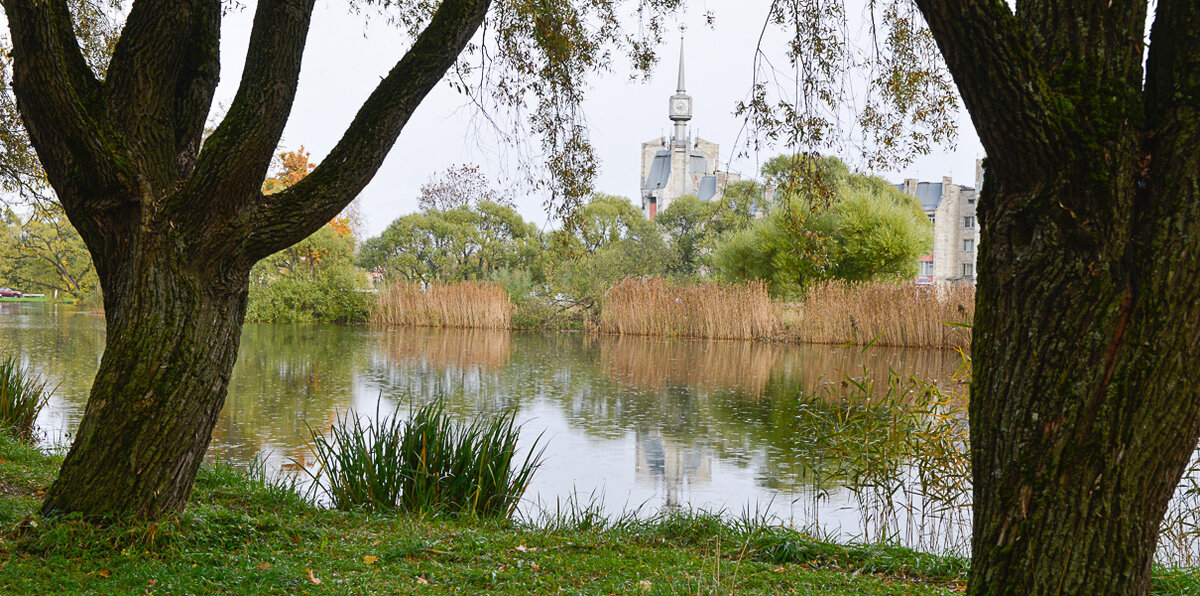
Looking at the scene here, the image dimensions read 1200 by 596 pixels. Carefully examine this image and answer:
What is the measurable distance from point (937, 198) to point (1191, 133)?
166ft

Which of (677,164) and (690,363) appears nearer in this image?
(690,363)

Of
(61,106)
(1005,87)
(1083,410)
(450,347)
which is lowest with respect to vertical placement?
(450,347)

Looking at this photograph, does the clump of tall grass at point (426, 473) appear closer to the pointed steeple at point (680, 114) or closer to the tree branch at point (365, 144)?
the tree branch at point (365, 144)

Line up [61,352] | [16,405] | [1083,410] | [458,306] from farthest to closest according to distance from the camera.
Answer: [458,306]
[61,352]
[16,405]
[1083,410]

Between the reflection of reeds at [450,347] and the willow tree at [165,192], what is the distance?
10072 millimetres

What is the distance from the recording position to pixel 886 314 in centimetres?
1756

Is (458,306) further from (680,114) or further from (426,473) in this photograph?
(680,114)

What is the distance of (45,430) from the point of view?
7.35 m

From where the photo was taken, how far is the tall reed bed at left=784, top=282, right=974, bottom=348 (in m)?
17.1

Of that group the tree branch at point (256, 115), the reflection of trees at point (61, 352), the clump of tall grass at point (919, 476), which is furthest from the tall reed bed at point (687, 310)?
the tree branch at point (256, 115)

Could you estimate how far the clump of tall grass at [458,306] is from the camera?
74.7 feet

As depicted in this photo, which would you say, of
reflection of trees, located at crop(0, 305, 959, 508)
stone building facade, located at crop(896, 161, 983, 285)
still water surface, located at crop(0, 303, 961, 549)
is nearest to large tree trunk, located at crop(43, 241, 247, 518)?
still water surface, located at crop(0, 303, 961, 549)

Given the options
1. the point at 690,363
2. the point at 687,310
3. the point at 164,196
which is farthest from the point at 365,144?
the point at 687,310

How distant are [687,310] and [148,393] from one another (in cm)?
1732
